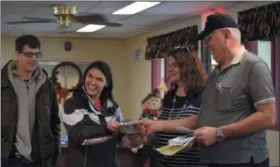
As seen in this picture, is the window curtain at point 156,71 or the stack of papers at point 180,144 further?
the window curtain at point 156,71

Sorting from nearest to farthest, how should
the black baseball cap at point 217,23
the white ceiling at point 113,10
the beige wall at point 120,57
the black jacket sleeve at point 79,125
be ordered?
the black baseball cap at point 217,23, the black jacket sleeve at point 79,125, the white ceiling at point 113,10, the beige wall at point 120,57

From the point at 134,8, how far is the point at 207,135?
4.86 meters

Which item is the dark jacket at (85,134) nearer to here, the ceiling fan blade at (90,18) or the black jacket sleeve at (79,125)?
→ the black jacket sleeve at (79,125)

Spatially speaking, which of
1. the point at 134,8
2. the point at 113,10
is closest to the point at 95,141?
the point at 134,8

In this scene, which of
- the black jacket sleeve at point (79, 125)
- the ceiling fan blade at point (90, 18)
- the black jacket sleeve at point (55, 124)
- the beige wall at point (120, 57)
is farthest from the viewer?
the beige wall at point (120, 57)

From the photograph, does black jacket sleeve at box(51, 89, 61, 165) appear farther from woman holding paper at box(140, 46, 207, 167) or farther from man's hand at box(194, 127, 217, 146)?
man's hand at box(194, 127, 217, 146)

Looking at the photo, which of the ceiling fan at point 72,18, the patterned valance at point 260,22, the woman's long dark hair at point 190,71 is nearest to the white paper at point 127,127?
the woman's long dark hair at point 190,71

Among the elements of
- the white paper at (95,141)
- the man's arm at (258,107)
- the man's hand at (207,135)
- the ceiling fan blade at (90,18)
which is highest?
the ceiling fan blade at (90,18)

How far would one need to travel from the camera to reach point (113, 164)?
8.25 feet

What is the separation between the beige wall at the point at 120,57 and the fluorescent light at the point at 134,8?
7.79ft

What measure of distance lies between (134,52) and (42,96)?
7.50 meters

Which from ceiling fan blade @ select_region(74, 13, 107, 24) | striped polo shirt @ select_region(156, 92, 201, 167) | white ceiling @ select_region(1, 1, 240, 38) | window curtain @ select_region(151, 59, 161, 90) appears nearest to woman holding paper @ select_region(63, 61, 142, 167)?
striped polo shirt @ select_region(156, 92, 201, 167)

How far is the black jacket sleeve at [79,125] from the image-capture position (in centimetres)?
240

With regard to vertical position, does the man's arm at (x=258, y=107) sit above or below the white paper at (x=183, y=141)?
above
